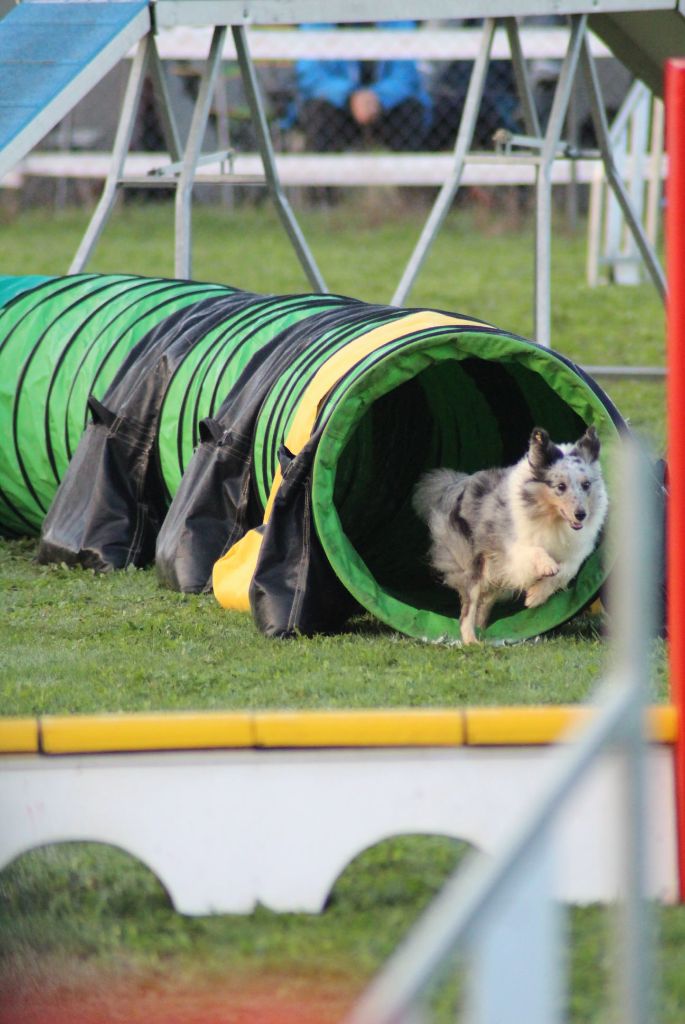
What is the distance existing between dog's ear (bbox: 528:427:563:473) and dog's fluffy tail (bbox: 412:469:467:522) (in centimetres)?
50

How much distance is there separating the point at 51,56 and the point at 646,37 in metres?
3.26

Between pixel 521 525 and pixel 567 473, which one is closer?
pixel 567 473

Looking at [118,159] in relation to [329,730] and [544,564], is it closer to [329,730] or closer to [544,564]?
[544,564]

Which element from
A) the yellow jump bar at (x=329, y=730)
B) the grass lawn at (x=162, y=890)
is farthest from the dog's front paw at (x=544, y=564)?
the yellow jump bar at (x=329, y=730)

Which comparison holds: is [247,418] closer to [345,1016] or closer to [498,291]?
[345,1016]

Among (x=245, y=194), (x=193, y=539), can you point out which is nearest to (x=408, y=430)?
(x=193, y=539)

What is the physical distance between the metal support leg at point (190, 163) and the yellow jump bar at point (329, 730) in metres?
5.51

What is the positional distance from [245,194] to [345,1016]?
16035 millimetres

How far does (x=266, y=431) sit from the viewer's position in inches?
217

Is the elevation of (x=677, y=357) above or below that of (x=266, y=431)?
above

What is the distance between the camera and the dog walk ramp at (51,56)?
6758 millimetres

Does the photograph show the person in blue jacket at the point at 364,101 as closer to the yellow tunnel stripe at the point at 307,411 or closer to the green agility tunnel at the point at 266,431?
the green agility tunnel at the point at 266,431

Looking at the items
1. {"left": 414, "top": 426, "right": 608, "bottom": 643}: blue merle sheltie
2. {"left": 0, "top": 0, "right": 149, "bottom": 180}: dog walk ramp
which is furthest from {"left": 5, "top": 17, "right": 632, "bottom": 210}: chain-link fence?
{"left": 414, "top": 426, "right": 608, "bottom": 643}: blue merle sheltie

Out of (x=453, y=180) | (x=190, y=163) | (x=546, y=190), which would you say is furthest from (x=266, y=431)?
(x=453, y=180)
